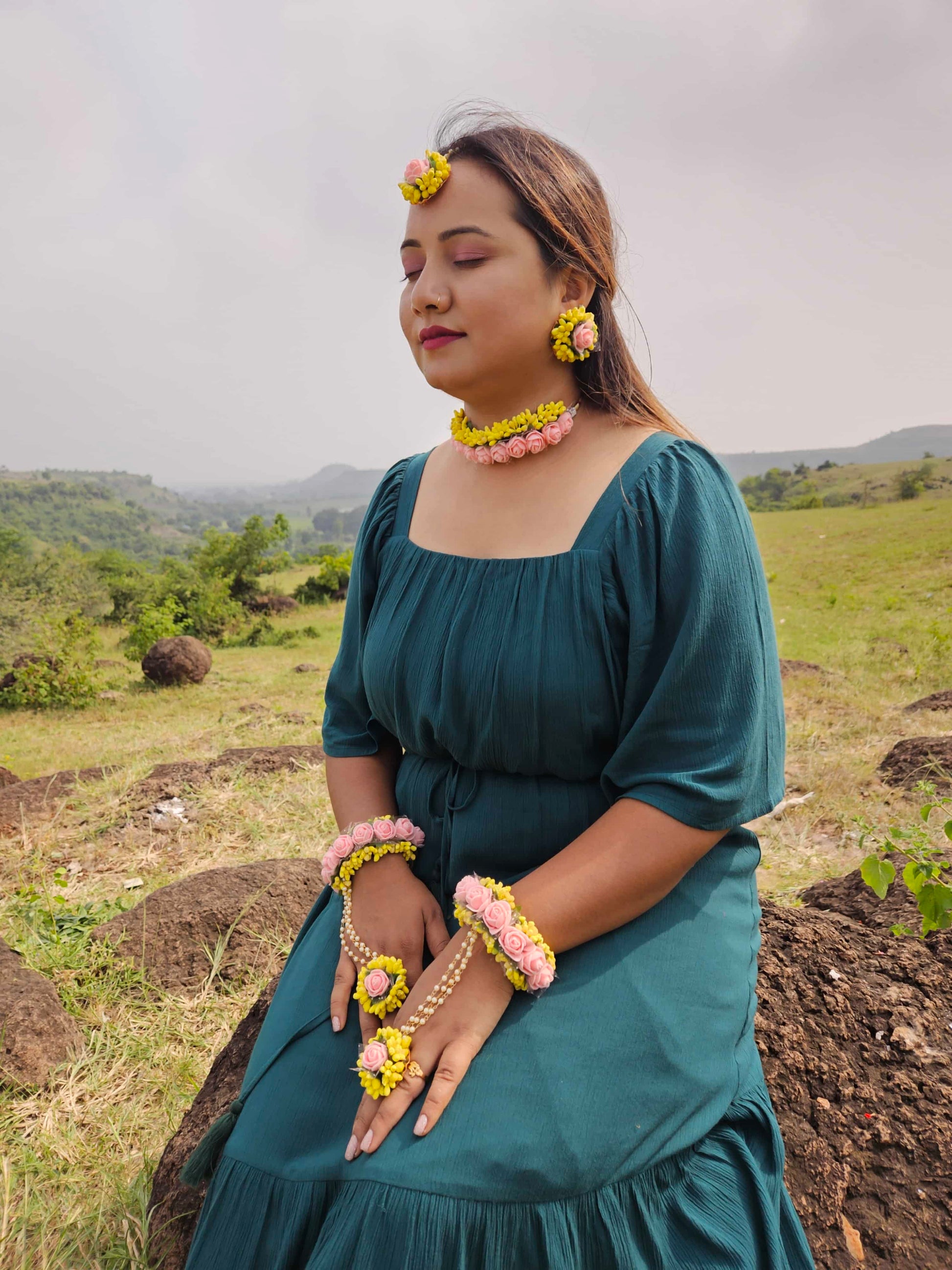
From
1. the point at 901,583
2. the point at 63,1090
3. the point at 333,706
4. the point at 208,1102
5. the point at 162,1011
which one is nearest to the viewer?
the point at 208,1102

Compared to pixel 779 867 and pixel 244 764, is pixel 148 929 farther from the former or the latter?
pixel 779 867

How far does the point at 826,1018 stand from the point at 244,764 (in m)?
4.05

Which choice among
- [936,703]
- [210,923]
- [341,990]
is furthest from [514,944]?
[936,703]

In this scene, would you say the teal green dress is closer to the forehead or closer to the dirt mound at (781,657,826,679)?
the forehead

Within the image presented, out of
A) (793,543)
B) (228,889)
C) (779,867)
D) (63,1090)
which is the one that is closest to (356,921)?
(63,1090)

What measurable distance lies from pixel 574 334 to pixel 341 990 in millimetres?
1321

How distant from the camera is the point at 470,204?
1.59 metres

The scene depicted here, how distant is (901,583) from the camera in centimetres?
1026

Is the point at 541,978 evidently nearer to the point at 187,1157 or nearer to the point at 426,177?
the point at 187,1157

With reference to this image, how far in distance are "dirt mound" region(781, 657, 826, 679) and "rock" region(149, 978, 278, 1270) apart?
665cm

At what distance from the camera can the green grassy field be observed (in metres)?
2.07

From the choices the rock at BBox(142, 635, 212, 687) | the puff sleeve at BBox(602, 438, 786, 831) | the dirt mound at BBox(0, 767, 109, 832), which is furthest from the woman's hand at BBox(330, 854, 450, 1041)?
the rock at BBox(142, 635, 212, 687)

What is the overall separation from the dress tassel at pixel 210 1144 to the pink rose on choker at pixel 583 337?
5.01 ft

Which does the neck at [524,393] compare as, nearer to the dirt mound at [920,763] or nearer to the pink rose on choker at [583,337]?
the pink rose on choker at [583,337]
